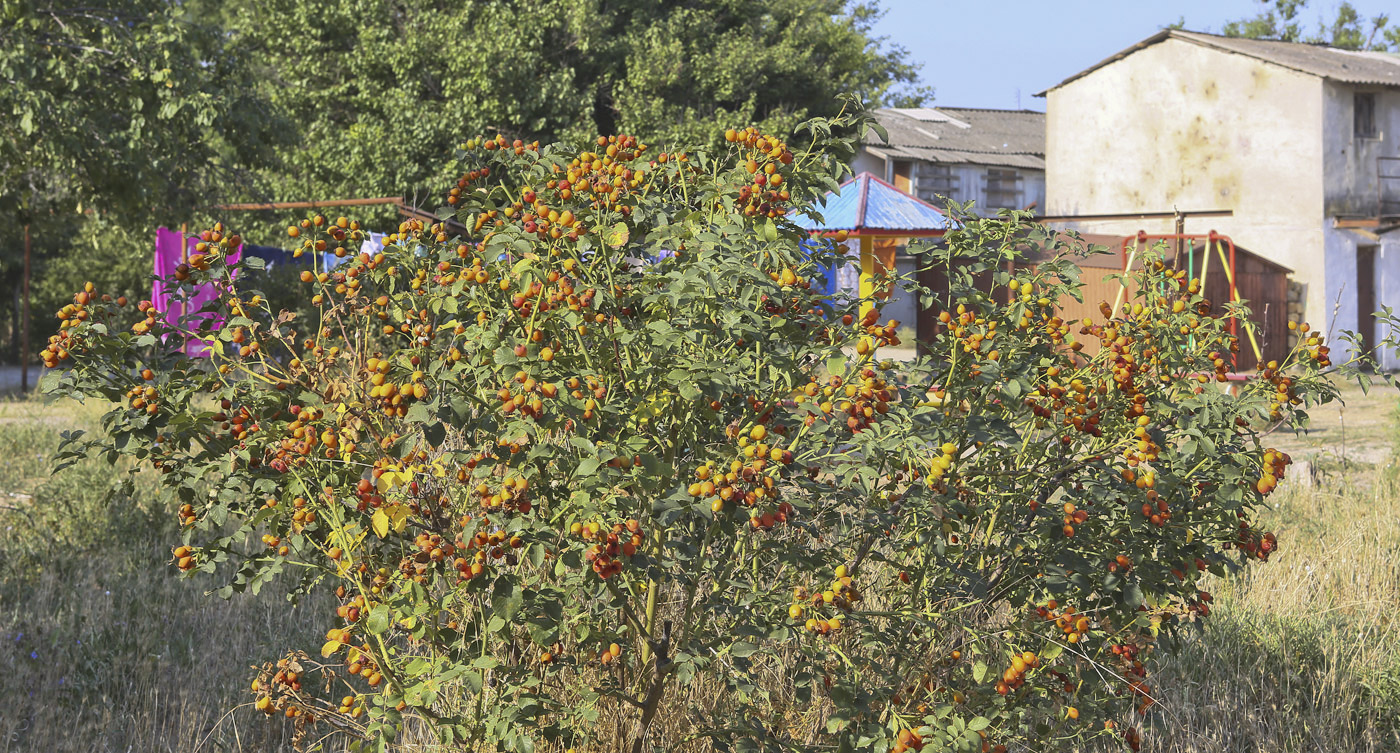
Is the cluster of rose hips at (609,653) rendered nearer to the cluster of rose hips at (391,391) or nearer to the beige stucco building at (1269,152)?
the cluster of rose hips at (391,391)

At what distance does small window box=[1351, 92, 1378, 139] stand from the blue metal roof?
10247 mm

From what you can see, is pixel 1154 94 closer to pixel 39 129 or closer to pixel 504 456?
pixel 39 129

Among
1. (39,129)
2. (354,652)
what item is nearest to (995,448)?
(354,652)

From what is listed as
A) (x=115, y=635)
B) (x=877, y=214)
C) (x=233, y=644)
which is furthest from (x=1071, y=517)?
(x=877, y=214)

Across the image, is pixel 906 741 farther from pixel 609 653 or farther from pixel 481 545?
pixel 481 545

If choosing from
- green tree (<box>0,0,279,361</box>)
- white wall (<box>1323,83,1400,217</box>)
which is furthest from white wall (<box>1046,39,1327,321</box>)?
green tree (<box>0,0,279,361</box>)

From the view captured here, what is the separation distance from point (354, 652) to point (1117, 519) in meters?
1.67

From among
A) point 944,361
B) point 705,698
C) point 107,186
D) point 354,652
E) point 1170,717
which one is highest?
point 107,186

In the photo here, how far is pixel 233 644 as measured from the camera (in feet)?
13.9

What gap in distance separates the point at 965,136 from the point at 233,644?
29.3 m

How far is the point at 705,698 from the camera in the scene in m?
3.19

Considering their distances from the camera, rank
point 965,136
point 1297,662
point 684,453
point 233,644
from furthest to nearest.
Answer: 1. point 965,136
2. point 233,644
3. point 1297,662
4. point 684,453

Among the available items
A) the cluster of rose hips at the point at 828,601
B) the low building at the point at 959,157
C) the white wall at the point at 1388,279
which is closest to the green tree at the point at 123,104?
the cluster of rose hips at the point at 828,601

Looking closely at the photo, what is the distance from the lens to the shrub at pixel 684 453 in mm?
2197
